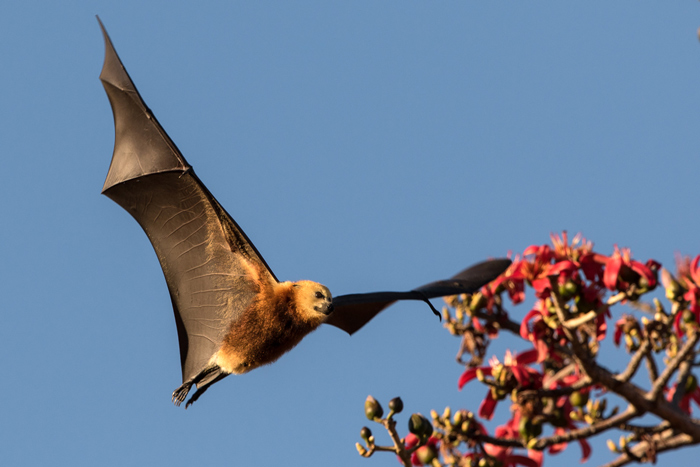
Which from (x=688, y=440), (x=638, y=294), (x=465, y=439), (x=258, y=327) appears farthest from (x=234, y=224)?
(x=688, y=440)

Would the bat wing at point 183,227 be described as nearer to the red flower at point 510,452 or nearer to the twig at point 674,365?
the red flower at point 510,452

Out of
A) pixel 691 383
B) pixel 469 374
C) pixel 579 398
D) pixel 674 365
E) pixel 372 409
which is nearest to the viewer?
pixel 372 409

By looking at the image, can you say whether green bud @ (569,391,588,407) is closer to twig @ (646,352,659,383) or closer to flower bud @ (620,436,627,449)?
flower bud @ (620,436,627,449)

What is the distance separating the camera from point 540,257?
5641 millimetres

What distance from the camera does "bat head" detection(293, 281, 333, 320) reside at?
17.5 feet

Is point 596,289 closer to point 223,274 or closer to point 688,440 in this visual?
point 688,440

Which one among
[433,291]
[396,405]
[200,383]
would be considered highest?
[200,383]

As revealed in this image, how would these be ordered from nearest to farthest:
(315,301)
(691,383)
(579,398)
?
(579,398) → (315,301) → (691,383)

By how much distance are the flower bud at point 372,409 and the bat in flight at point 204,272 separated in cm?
97

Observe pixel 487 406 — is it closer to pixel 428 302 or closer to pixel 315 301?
pixel 428 302

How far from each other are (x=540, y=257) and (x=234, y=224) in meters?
2.71

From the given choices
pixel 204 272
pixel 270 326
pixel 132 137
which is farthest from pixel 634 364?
pixel 132 137

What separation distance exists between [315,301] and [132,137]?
2.42 m

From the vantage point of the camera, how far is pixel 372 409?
451 cm
